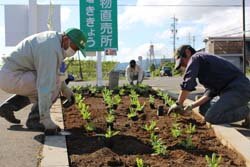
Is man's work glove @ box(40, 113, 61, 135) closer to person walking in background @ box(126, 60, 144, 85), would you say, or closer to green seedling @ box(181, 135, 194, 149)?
green seedling @ box(181, 135, 194, 149)

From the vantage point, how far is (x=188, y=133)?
Result: 5426 millimetres

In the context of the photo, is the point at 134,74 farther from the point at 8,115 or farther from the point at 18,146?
the point at 18,146

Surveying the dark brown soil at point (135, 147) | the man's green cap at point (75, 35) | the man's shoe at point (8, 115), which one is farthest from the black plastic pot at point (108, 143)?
the man's shoe at point (8, 115)

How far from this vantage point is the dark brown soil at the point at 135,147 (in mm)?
4051

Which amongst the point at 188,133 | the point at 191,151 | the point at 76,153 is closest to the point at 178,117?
the point at 188,133

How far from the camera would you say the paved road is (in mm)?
4135

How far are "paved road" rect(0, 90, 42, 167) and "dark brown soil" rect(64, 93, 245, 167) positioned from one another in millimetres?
372

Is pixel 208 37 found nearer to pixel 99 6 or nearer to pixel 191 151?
pixel 99 6

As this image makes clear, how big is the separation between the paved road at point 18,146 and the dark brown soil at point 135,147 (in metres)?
0.37

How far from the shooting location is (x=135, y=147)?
4578 mm

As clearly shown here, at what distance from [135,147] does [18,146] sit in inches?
50.5

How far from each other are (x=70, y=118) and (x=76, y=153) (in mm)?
2367

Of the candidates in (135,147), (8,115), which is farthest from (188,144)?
(8,115)

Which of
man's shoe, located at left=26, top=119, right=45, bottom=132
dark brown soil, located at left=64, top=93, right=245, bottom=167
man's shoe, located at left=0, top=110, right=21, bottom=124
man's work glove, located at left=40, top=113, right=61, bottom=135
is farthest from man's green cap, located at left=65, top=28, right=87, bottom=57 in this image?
man's shoe, located at left=0, top=110, right=21, bottom=124
